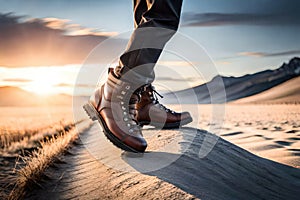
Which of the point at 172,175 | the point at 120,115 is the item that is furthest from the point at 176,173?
the point at 120,115

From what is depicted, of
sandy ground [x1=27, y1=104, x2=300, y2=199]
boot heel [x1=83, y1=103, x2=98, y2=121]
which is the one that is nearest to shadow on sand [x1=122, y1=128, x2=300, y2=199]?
sandy ground [x1=27, y1=104, x2=300, y2=199]

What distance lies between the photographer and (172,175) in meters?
1.60

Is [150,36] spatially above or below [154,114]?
above

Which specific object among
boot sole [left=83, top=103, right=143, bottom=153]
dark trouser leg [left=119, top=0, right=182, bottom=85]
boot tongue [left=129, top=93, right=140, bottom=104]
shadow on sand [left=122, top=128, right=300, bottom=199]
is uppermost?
dark trouser leg [left=119, top=0, right=182, bottom=85]

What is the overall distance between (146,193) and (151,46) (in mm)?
786

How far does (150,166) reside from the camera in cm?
172

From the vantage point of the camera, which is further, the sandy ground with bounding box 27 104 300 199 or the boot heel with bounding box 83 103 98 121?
the boot heel with bounding box 83 103 98 121

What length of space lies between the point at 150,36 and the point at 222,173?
85 cm

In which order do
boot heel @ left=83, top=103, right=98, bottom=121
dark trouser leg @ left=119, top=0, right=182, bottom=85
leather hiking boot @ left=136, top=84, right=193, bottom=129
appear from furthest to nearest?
leather hiking boot @ left=136, top=84, right=193, bottom=129, boot heel @ left=83, top=103, right=98, bottom=121, dark trouser leg @ left=119, top=0, right=182, bottom=85

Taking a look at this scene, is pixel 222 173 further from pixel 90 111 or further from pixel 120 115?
pixel 90 111

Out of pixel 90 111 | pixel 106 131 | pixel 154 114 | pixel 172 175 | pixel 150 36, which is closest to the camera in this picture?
pixel 172 175

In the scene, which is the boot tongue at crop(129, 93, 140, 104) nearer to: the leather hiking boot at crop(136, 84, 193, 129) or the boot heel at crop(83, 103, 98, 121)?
the boot heel at crop(83, 103, 98, 121)

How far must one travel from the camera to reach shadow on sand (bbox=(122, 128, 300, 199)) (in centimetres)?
157

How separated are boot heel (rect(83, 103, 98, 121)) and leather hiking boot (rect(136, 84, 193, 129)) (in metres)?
0.39
